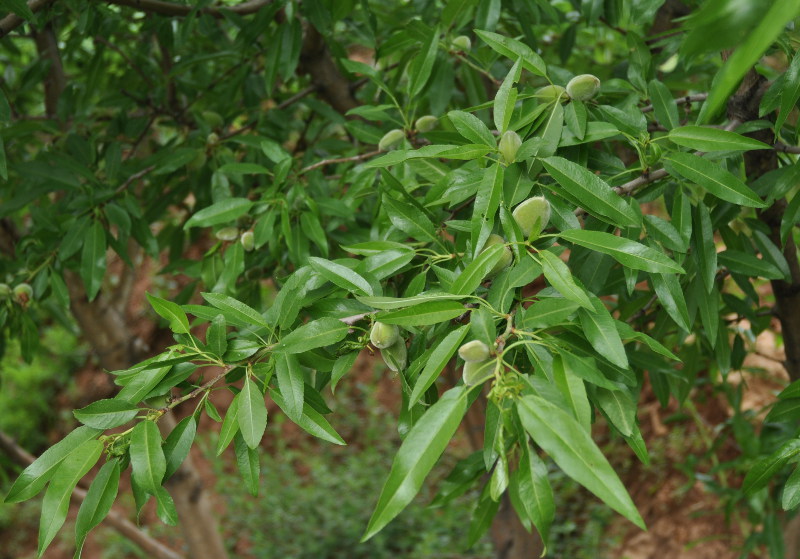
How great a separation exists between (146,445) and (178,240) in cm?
92

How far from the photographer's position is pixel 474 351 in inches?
20.0

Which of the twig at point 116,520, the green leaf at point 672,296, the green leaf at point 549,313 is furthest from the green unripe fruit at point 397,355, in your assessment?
the twig at point 116,520

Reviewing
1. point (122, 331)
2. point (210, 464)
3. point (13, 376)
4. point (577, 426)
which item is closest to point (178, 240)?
point (122, 331)

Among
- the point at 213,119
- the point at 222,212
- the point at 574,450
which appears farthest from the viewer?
the point at 213,119

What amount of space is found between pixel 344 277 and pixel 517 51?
286 millimetres

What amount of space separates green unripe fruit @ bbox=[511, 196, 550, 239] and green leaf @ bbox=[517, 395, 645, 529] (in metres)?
0.19

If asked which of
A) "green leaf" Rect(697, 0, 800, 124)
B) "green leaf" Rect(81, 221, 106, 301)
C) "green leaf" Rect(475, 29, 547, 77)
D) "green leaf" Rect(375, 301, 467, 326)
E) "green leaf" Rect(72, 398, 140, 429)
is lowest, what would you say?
"green leaf" Rect(81, 221, 106, 301)

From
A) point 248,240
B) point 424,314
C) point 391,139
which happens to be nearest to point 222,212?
point 248,240

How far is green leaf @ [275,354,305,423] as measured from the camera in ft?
1.93

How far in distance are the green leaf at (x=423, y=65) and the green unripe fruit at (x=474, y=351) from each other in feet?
1.55

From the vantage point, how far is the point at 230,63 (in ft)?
5.18

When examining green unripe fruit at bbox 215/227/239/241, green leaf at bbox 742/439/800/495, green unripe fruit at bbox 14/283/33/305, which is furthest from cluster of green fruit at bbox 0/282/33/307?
green leaf at bbox 742/439/800/495

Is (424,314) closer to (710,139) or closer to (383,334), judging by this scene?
(383,334)

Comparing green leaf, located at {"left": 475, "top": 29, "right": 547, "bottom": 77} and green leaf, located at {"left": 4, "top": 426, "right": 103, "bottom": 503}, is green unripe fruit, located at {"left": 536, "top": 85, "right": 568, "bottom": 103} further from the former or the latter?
green leaf, located at {"left": 4, "top": 426, "right": 103, "bottom": 503}
